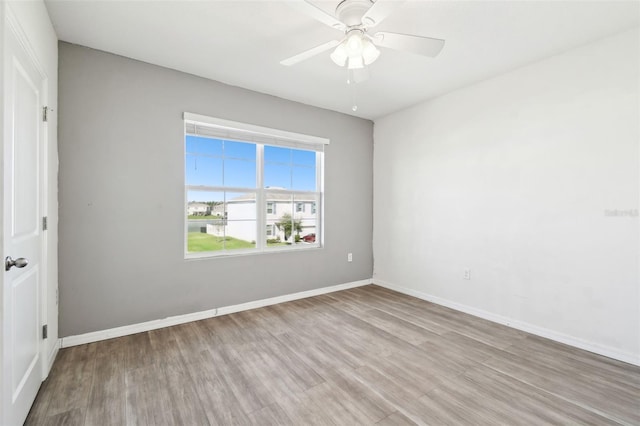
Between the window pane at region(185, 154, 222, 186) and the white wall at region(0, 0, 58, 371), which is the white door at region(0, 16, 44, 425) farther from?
the window pane at region(185, 154, 222, 186)

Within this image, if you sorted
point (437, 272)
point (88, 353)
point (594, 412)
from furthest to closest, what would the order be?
point (437, 272), point (88, 353), point (594, 412)

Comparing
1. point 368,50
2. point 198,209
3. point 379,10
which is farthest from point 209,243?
point 379,10

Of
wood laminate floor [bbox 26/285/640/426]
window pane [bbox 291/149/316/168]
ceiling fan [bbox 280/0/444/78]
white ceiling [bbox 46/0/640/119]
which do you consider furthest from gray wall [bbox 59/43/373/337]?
ceiling fan [bbox 280/0/444/78]

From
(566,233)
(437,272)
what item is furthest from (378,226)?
(566,233)

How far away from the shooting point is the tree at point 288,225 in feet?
12.5

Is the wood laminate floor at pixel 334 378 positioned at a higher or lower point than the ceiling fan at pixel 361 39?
lower

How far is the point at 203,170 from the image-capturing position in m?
3.19

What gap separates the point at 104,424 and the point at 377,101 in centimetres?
394

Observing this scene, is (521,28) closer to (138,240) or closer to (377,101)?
(377,101)

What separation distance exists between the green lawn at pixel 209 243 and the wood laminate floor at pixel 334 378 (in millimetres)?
802

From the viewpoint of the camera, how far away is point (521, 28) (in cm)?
223

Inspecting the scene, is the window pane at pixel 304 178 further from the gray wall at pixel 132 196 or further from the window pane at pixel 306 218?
the gray wall at pixel 132 196

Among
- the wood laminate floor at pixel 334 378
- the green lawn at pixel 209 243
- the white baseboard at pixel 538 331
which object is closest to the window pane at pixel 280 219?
the green lawn at pixel 209 243

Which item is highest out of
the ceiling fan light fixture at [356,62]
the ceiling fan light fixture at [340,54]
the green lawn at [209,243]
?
the ceiling fan light fixture at [340,54]
